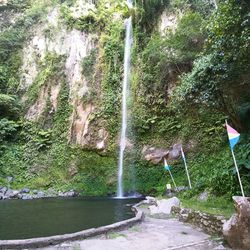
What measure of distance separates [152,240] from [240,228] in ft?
6.03

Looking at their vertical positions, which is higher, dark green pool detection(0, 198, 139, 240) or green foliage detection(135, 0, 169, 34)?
green foliage detection(135, 0, 169, 34)

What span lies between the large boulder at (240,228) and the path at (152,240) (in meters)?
0.30

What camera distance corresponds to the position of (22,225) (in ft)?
30.9

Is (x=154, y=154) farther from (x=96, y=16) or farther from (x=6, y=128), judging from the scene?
(x=96, y=16)

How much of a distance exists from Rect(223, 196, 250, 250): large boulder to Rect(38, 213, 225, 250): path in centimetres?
30

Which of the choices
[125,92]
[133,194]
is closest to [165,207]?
[133,194]

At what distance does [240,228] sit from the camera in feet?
18.2

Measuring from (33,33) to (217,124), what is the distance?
58.7ft

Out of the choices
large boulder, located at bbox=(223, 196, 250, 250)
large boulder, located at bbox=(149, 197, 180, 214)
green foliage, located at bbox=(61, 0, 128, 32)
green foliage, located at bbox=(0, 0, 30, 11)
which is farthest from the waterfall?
large boulder, located at bbox=(223, 196, 250, 250)

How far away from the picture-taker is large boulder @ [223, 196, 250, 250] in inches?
217

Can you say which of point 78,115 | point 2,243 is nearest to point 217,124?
point 78,115

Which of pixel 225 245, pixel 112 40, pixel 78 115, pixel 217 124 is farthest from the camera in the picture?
pixel 112 40

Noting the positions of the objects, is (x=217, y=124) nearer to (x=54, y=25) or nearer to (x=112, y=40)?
(x=112, y=40)

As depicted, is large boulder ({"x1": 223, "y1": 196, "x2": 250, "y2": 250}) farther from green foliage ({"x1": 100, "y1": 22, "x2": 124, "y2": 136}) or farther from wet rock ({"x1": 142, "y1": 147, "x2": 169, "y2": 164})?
green foliage ({"x1": 100, "y1": 22, "x2": 124, "y2": 136})
